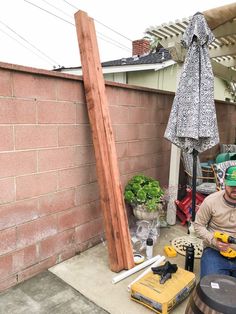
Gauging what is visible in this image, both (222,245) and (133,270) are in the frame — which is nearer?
(222,245)

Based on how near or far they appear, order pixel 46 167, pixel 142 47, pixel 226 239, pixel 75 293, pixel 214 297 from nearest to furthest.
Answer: pixel 214 297 < pixel 226 239 < pixel 75 293 < pixel 46 167 < pixel 142 47

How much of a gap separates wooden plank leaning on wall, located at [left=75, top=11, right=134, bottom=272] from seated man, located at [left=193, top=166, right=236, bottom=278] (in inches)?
29.6

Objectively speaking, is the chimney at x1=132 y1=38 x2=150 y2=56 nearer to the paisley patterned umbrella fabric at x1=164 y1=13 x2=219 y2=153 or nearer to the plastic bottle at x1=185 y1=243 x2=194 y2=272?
the paisley patterned umbrella fabric at x1=164 y1=13 x2=219 y2=153

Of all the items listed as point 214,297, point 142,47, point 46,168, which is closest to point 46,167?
point 46,168

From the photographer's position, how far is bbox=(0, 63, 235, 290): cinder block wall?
87.0 inches

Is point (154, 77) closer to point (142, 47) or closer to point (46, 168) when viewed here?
point (142, 47)

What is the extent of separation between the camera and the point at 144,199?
3.16 metres

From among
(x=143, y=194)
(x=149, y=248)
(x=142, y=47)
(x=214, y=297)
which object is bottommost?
(x=149, y=248)

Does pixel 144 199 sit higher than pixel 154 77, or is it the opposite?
pixel 154 77

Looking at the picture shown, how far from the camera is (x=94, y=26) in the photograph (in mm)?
2773

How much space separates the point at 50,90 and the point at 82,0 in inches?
409

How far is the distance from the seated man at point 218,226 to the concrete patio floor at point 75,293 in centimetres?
39

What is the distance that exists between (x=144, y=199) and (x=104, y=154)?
865 mm

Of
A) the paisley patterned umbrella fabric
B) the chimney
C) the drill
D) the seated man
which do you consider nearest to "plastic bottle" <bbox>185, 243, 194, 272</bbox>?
the seated man
